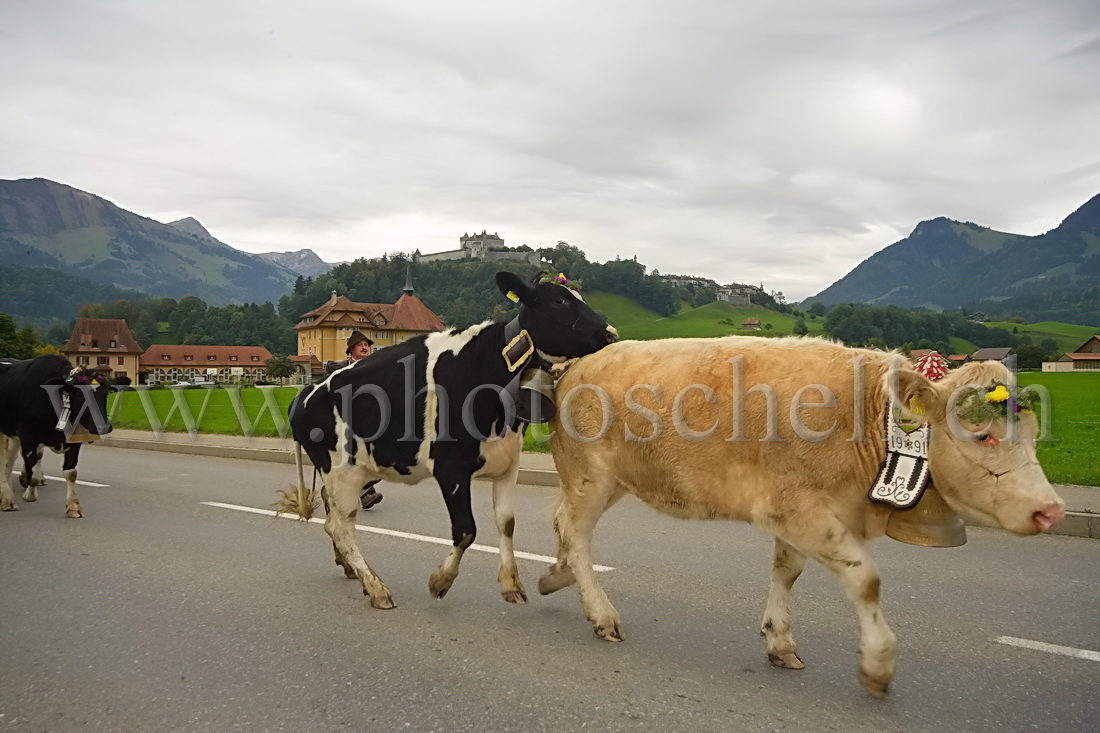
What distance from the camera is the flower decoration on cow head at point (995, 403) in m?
3.37

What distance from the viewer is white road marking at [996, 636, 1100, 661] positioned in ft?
13.6

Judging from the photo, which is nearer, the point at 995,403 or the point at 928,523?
the point at 995,403

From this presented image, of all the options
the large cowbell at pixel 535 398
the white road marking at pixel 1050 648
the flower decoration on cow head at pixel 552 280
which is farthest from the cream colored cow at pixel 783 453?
the white road marking at pixel 1050 648

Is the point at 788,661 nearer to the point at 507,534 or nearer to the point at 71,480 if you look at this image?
the point at 507,534

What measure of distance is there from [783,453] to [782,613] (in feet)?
3.22

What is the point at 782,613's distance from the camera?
13.5ft

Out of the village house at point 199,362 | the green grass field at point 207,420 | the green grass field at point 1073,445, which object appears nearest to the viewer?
the green grass field at point 1073,445

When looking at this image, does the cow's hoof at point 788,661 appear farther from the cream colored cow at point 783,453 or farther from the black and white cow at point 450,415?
the black and white cow at point 450,415

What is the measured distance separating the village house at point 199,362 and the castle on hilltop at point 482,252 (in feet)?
207

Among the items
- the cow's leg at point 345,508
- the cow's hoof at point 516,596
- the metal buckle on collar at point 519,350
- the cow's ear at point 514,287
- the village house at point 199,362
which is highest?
the cow's ear at point 514,287

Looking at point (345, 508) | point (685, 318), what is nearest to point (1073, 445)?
point (345, 508)

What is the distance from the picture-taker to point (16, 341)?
70.0m

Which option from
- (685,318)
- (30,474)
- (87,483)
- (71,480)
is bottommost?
(87,483)

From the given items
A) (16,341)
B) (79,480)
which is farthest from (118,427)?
(16,341)
